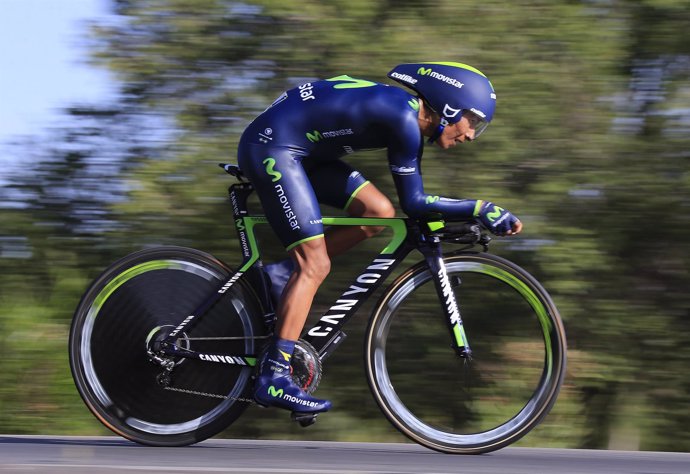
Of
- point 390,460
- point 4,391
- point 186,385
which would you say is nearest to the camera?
point 390,460

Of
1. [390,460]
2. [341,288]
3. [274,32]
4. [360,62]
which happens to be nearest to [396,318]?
[390,460]

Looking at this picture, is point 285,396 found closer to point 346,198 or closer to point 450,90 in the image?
point 346,198

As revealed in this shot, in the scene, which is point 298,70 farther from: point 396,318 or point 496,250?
point 396,318

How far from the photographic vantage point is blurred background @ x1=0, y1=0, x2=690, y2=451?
7.00m

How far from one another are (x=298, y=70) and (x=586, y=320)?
252cm

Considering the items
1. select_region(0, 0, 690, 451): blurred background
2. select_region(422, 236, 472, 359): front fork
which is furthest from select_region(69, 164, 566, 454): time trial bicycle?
select_region(0, 0, 690, 451): blurred background

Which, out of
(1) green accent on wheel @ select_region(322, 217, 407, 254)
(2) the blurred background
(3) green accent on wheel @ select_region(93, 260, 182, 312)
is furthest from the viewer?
(2) the blurred background

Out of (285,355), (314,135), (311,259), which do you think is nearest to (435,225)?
(311,259)

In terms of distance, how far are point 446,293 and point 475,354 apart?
115 cm

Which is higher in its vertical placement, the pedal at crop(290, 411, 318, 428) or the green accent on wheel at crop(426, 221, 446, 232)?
the green accent on wheel at crop(426, 221, 446, 232)

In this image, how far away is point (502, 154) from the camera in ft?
22.8

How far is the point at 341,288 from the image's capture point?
716 cm

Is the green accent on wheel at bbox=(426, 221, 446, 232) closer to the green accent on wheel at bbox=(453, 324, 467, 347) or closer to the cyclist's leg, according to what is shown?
Result: the cyclist's leg

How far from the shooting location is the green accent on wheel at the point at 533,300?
5.01 metres
